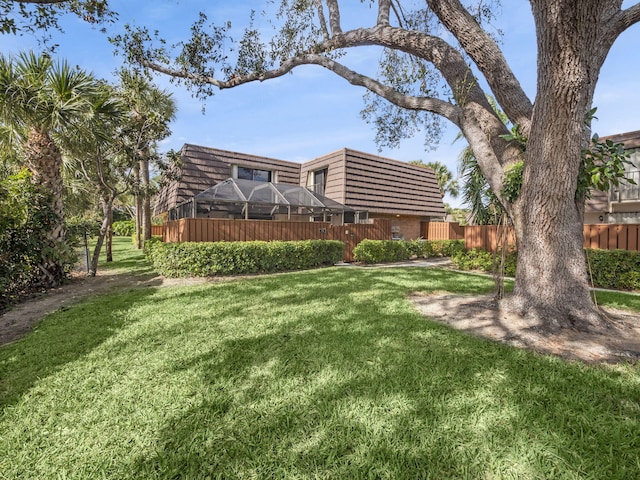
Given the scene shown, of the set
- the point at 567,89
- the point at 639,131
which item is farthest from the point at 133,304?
the point at 639,131

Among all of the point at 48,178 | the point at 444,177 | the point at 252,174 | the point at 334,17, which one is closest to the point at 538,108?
the point at 334,17

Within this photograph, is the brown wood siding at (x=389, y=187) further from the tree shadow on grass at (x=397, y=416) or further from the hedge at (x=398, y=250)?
the tree shadow on grass at (x=397, y=416)

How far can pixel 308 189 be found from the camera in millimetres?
15984

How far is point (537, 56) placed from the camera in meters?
3.92

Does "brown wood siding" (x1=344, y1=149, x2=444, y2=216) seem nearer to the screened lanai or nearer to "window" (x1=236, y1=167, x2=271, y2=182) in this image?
the screened lanai

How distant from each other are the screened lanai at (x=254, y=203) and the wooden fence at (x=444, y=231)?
769 centimetres

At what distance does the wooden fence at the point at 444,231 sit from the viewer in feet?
63.4

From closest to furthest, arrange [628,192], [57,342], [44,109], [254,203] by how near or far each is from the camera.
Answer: [57,342] → [44,109] → [254,203] → [628,192]

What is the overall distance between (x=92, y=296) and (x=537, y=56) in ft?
32.2

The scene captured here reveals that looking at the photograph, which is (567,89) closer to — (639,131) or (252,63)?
(252,63)

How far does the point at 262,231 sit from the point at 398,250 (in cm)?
726

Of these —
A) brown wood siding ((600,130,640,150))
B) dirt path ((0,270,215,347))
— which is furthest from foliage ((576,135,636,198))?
brown wood siding ((600,130,640,150))

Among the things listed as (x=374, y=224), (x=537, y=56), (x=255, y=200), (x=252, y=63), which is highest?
(x=252, y=63)

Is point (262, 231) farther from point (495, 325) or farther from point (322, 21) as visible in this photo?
point (495, 325)
